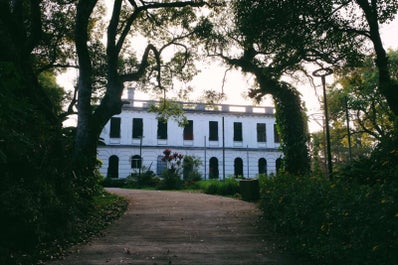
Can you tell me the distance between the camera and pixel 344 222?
4082 millimetres

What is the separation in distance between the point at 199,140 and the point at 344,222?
31.5m

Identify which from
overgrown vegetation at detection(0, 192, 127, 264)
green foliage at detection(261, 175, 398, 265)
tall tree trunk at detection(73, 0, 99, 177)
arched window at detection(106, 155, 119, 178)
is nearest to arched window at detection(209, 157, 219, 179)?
arched window at detection(106, 155, 119, 178)

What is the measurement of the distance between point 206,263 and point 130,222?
3867mm

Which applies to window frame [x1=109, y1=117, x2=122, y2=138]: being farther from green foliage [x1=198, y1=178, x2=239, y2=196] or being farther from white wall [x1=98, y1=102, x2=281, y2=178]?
green foliage [x1=198, y1=178, x2=239, y2=196]

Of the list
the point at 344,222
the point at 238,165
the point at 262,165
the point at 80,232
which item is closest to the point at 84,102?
the point at 80,232

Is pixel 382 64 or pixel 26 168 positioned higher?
pixel 382 64

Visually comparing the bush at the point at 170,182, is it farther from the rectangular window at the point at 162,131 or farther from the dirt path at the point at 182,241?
the rectangular window at the point at 162,131

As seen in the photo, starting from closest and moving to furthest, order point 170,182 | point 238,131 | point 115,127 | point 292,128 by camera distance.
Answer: point 292,128
point 170,182
point 115,127
point 238,131

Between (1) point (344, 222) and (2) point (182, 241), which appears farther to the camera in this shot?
(2) point (182, 241)

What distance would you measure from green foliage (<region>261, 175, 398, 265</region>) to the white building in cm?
2723

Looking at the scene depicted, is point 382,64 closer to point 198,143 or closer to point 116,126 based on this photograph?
point 198,143

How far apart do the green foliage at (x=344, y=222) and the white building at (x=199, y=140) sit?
27227 millimetres

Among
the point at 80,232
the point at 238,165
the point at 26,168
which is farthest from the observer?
the point at 238,165

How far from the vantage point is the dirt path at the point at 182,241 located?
4996mm
